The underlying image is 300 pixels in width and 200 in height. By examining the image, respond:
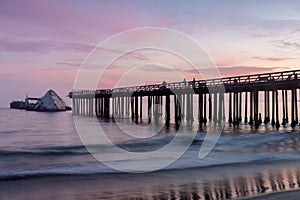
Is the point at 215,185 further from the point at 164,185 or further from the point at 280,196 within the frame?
the point at 280,196

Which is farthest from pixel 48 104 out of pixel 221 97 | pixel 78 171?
pixel 78 171

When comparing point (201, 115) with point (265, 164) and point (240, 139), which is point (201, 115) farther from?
point (265, 164)

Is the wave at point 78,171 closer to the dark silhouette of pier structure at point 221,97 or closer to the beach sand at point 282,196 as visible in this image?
the beach sand at point 282,196

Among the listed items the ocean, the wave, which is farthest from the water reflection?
the wave

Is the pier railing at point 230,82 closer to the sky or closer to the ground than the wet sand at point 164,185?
closer to the sky

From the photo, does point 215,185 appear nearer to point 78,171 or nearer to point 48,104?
point 78,171

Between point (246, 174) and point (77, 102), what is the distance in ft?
222

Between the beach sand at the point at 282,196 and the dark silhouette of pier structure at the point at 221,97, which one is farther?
the dark silhouette of pier structure at the point at 221,97

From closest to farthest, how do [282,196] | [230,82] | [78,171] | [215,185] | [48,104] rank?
[282,196] → [215,185] → [78,171] → [230,82] → [48,104]

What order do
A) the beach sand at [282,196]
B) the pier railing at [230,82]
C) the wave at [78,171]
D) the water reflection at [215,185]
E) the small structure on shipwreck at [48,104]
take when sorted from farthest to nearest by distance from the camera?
the small structure on shipwreck at [48,104] → the pier railing at [230,82] → the wave at [78,171] → the water reflection at [215,185] → the beach sand at [282,196]

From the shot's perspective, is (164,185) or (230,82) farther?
(230,82)

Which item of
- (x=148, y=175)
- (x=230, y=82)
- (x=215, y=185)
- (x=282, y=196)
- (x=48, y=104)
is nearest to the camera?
(x=282, y=196)

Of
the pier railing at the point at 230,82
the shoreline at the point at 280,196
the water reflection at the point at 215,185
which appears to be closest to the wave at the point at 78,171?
the water reflection at the point at 215,185

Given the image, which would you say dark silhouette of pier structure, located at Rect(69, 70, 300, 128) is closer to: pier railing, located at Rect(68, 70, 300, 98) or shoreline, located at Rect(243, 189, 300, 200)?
pier railing, located at Rect(68, 70, 300, 98)
